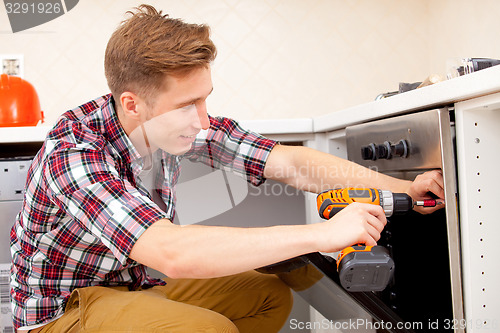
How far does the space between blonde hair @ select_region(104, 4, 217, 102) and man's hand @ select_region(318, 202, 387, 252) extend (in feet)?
1.35

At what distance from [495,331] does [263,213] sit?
94 centimetres

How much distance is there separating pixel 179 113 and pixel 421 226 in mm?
558

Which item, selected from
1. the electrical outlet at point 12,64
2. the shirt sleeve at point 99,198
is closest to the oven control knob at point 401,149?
the shirt sleeve at point 99,198

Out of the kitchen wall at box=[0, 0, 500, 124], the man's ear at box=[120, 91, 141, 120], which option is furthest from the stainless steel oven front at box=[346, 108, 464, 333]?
the kitchen wall at box=[0, 0, 500, 124]

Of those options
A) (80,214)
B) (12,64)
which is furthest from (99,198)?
(12,64)

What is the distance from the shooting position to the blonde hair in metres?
0.94

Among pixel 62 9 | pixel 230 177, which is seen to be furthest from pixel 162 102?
pixel 62 9

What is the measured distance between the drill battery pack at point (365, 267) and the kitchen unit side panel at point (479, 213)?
180 mm

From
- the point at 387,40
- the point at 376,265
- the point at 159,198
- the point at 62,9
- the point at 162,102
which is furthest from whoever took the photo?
the point at 387,40

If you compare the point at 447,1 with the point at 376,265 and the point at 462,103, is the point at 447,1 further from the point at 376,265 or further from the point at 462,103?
the point at 376,265

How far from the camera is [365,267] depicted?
772mm

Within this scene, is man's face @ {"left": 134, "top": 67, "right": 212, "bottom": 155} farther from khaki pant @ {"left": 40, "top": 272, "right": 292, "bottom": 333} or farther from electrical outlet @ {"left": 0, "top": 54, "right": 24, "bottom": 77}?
electrical outlet @ {"left": 0, "top": 54, "right": 24, "bottom": 77}

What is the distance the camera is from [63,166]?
2.86ft

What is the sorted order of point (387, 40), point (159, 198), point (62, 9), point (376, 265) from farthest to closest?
1. point (387, 40)
2. point (62, 9)
3. point (159, 198)
4. point (376, 265)
